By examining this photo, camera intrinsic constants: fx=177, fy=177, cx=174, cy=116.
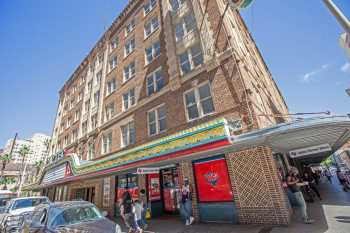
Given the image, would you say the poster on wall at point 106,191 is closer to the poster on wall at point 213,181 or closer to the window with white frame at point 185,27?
the poster on wall at point 213,181

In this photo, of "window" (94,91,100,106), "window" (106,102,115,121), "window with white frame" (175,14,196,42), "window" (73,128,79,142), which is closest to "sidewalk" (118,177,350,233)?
"window with white frame" (175,14,196,42)

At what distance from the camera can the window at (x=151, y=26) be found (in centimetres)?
1738

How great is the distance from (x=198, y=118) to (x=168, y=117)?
2.61 metres

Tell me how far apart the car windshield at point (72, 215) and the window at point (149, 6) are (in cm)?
1876

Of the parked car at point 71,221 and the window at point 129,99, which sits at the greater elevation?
the window at point 129,99

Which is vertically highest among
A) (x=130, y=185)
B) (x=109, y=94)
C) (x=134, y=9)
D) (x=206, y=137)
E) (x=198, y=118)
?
(x=134, y=9)

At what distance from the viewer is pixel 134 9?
20969 mm

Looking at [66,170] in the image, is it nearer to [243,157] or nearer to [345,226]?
[243,157]

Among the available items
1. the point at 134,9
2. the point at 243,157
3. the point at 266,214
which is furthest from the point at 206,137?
the point at 134,9

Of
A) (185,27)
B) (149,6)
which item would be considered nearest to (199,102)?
(185,27)

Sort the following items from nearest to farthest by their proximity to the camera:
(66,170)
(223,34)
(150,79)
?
(223,34) → (150,79) → (66,170)

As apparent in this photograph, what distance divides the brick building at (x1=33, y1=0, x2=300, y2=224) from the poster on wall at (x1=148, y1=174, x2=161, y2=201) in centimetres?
7

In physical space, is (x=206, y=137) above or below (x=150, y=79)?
below

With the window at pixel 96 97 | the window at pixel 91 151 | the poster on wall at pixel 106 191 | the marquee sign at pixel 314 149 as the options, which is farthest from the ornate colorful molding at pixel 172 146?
the window at pixel 96 97
